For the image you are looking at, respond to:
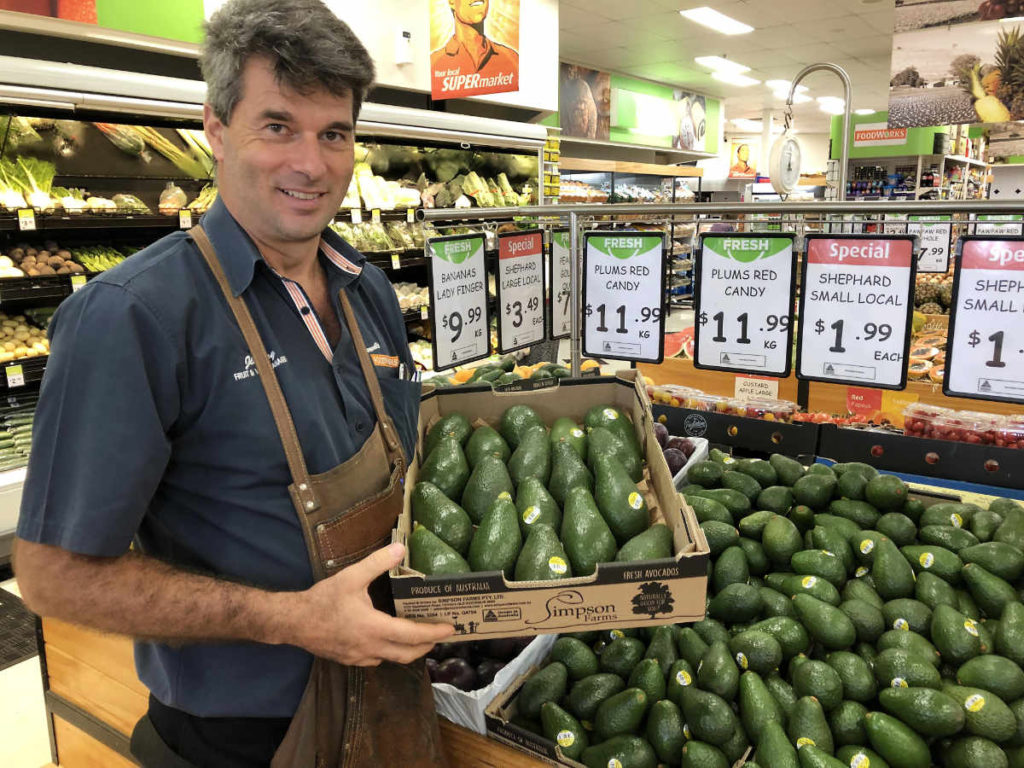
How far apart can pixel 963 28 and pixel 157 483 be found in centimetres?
584

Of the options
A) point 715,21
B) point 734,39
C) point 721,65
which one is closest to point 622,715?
point 715,21

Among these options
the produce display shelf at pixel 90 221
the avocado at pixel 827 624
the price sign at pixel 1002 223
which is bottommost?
the avocado at pixel 827 624

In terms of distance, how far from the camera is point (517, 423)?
5.66 feet

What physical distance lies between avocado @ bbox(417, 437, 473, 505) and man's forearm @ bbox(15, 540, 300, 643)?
0.50 m

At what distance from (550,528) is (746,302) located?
1.15m

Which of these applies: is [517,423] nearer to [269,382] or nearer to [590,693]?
[590,693]

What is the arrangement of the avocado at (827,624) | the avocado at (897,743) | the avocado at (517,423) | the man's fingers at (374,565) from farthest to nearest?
the avocado at (517,423) < the avocado at (827,624) < the avocado at (897,743) < the man's fingers at (374,565)

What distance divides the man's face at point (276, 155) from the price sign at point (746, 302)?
4.10 ft

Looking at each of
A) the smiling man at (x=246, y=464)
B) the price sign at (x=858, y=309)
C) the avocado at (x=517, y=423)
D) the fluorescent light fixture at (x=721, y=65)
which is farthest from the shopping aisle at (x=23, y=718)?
the fluorescent light fixture at (x=721, y=65)

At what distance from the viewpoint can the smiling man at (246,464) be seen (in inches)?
37.8

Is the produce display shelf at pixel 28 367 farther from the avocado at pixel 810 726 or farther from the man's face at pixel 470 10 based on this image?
the avocado at pixel 810 726

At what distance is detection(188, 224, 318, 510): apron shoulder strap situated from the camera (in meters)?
1.11

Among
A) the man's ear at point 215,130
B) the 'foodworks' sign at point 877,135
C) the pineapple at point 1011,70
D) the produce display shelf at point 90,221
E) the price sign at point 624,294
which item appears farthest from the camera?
the 'foodworks' sign at point 877,135

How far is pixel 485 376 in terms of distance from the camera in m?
2.79
